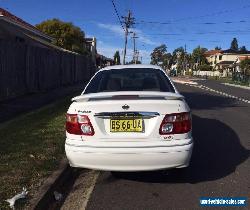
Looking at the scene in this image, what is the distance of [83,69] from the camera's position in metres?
37.1

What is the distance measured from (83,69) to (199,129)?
27131 millimetres

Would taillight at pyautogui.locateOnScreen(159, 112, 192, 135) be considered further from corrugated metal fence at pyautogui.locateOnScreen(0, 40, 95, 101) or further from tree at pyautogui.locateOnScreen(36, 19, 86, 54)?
tree at pyautogui.locateOnScreen(36, 19, 86, 54)

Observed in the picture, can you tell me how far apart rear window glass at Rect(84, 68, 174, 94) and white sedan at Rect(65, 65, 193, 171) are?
1128 mm

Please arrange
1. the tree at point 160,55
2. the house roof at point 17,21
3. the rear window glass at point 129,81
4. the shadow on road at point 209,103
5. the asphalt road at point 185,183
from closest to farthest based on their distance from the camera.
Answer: the asphalt road at point 185,183, the rear window glass at point 129,81, the shadow on road at point 209,103, the house roof at point 17,21, the tree at point 160,55

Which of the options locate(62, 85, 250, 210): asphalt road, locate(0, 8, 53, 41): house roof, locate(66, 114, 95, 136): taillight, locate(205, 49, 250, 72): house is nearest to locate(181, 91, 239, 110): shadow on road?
locate(62, 85, 250, 210): asphalt road

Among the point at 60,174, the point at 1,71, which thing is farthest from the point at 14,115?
the point at 60,174

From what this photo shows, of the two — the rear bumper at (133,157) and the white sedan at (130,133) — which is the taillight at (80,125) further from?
the rear bumper at (133,157)

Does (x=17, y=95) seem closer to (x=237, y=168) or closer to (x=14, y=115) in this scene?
(x=14, y=115)

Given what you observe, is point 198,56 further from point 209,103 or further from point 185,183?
point 185,183

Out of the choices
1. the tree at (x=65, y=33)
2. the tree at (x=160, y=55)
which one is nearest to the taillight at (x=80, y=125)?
the tree at (x=65, y=33)

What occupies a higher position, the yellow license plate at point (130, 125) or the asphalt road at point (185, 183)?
the yellow license plate at point (130, 125)

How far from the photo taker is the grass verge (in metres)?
5.51

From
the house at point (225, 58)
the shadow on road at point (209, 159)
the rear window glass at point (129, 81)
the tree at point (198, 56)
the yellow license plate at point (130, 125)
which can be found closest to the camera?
the yellow license plate at point (130, 125)

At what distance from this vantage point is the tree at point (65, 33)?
51.7 metres
